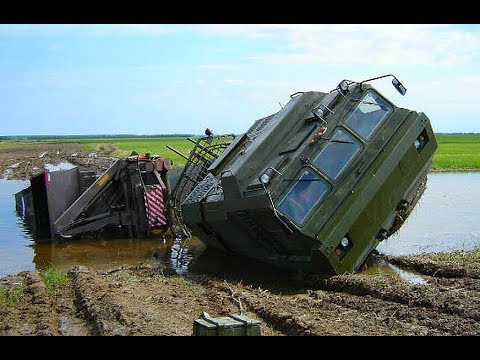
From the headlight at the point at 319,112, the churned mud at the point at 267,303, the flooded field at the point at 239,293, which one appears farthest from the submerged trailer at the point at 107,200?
the headlight at the point at 319,112

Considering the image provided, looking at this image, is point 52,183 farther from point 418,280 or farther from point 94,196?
point 418,280

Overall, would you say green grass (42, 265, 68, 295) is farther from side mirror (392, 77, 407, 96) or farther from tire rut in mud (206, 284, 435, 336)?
side mirror (392, 77, 407, 96)

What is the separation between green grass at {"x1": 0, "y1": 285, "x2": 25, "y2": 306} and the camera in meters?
10.0

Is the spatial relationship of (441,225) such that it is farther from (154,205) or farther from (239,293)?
(239,293)

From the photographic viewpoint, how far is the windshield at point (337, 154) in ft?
32.7

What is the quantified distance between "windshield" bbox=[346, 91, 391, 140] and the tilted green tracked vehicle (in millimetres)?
16

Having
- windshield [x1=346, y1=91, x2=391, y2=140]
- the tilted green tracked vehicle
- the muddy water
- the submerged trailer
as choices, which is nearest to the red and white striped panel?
the submerged trailer

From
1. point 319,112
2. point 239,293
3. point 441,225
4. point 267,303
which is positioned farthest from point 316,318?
point 441,225

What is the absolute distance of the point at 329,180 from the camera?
9.87 m

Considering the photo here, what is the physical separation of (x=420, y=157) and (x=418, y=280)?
1.96 m

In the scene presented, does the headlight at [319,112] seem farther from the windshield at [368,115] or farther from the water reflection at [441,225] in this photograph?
the water reflection at [441,225]

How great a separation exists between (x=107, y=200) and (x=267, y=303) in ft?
34.2
